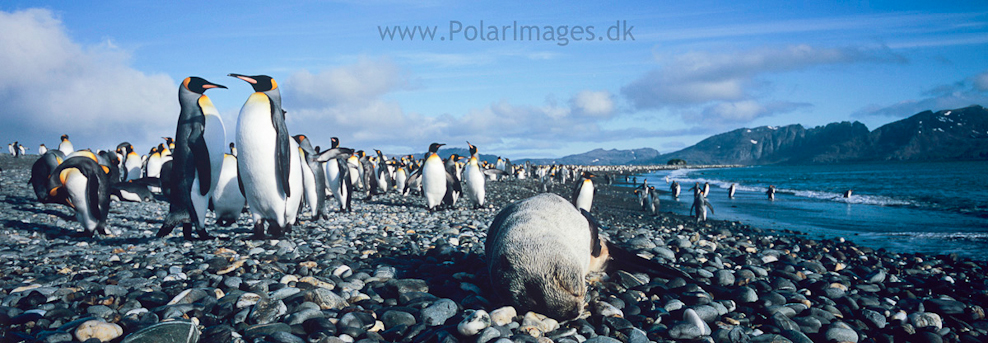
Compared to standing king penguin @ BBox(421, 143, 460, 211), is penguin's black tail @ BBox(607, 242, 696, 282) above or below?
below

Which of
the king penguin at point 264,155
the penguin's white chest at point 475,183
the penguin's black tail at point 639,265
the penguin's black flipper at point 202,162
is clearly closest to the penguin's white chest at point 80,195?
the penguin's black flipper at point 202,162

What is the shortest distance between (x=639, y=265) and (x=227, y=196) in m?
6.55

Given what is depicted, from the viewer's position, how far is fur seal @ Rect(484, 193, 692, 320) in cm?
322

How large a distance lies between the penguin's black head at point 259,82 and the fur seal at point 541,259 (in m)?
4.29

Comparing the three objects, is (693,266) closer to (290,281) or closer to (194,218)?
(290,281)

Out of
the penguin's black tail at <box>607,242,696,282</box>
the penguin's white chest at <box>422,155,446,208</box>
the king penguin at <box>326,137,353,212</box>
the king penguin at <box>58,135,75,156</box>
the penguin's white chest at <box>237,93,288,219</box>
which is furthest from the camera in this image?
the king penguin at <box>58,135,75,156</box>

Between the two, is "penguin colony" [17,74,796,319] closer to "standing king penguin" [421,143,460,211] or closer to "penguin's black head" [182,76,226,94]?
"penguin's black head" [182,76,226,94]

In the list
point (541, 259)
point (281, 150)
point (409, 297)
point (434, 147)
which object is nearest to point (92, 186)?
point (281, 150)

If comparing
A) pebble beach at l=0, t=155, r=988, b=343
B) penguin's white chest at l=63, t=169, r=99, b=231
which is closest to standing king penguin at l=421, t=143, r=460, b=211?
pebble beach at l=0, t=155, r=988, b=343

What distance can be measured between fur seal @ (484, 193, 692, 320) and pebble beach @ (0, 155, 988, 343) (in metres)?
0.14

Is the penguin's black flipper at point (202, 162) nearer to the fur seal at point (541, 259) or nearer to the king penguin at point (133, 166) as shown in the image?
the fur seal at point (541, 259)

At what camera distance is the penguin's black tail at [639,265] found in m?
4.34

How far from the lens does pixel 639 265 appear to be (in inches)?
172

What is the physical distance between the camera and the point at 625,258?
4.47m
